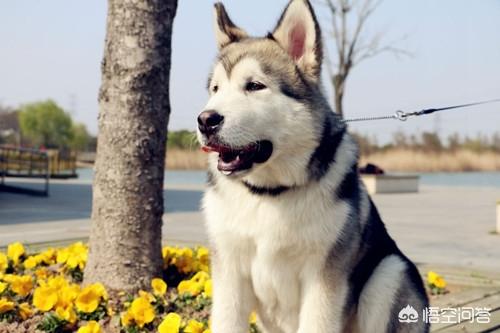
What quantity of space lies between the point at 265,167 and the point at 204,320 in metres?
1.49

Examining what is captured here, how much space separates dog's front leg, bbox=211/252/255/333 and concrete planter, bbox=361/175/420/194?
1834 centimetres

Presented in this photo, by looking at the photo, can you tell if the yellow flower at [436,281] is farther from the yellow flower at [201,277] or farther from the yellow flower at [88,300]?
the yellow flower at [88,300]

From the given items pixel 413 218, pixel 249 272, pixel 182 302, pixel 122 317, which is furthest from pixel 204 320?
pixel 413 218

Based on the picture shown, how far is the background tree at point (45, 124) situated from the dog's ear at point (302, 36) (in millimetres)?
70567

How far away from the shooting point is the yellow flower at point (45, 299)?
3.70 meters

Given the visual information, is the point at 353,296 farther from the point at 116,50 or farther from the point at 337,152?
the point at 116,50

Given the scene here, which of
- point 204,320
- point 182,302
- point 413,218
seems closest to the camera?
point 204,320

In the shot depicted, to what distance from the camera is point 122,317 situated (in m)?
3.57

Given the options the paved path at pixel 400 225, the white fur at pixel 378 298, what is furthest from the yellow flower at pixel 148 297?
the paved path at pixel 400 225

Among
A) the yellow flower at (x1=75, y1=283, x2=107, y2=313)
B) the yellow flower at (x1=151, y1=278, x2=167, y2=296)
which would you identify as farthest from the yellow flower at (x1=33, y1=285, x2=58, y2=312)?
the yellow flower at (x1=151, y1=278, x2=167, y2=296)

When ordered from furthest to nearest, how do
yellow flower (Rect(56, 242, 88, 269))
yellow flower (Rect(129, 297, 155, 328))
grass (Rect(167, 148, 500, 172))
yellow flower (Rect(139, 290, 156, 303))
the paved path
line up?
1. grass (Rect(167, 148, 500, 172))
2. the paved path
3. yellow flower (Rect(56, 242, 88, 269))
4. yellow flower (Rect(139, 290, 156, 303))
5. yellow flower (Rect(129, 297, 155, 328))

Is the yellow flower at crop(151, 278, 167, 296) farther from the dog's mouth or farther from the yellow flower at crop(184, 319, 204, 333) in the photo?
the dog's mouth

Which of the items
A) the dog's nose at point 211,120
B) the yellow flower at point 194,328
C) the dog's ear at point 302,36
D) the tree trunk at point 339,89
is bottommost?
the yellow flower at point 194,328

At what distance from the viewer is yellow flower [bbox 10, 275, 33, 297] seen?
4.14 m
